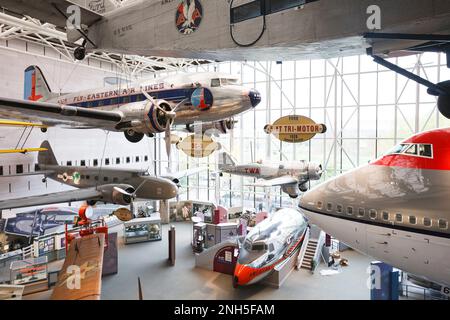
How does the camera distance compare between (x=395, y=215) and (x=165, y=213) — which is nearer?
(x=395, y=215)

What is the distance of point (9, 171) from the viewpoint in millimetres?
17250

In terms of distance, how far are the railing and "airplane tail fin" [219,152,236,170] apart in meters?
10.7

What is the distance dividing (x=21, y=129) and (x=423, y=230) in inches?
798

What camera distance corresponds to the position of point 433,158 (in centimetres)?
491

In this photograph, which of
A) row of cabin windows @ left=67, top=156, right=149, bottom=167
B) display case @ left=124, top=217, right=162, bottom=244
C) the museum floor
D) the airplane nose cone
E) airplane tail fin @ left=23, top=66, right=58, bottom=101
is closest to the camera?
the airplane nose cone

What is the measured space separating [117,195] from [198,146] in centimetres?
389

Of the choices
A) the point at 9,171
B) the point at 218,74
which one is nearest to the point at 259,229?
the point at 218,74

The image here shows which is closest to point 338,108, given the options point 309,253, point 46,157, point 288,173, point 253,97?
point 288,173

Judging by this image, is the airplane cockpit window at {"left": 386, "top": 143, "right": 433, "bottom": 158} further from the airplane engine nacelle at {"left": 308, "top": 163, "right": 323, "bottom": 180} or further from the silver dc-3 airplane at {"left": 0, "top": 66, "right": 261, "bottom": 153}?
the airplane engine nacelle at {"left": 308, "top": 163, "right": 323, "bottom": 180}

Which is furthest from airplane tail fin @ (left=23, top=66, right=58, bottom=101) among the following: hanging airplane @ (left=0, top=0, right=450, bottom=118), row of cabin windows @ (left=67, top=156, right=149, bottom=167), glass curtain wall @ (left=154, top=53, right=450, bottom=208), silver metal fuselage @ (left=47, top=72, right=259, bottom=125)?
glass curtain wall @ (left=154, top=53, right=450, bottom=208)

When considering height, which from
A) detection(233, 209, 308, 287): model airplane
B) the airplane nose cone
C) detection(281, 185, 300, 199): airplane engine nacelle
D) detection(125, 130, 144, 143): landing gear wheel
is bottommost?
detection(233, 209, 308, 287): model airplane

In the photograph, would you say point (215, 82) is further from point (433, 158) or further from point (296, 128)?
point (433, 158)

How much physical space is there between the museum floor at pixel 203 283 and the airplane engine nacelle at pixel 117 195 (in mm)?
3592

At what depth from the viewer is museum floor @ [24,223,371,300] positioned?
38.0ft
